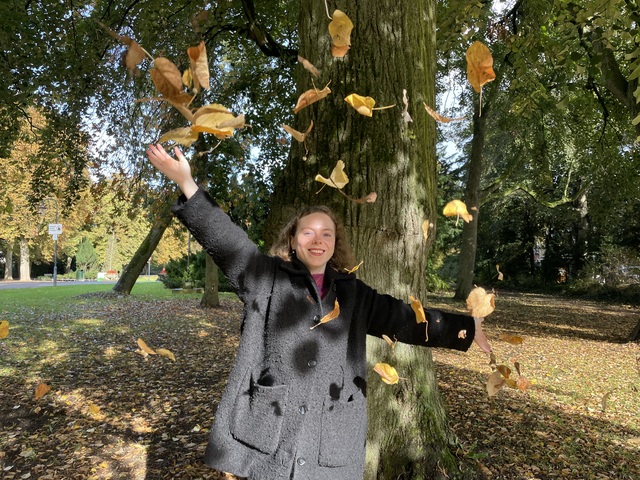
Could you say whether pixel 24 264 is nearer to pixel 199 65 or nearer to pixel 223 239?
pixel 223 239

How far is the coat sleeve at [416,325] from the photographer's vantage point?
220 centimetres

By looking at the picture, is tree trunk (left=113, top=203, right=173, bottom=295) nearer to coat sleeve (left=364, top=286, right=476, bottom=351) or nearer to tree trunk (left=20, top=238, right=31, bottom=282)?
coat sleeve (left=364, top=286, right=476, bottom=351)

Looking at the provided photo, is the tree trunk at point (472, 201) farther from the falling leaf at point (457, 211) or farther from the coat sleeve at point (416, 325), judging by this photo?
the coat sleeve at point (416, 325)

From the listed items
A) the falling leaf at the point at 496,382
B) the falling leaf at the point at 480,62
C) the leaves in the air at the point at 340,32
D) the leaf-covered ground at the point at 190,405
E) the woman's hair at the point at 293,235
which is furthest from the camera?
the leaf-covered ground at the point at 190,405

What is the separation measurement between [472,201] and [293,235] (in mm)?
14778

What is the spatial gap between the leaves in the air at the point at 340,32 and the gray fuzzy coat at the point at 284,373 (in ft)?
3.81

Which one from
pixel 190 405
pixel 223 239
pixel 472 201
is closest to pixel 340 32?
pixel 223 239

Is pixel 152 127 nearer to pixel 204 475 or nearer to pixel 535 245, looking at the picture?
pixel 204 475

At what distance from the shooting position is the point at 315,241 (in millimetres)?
2154

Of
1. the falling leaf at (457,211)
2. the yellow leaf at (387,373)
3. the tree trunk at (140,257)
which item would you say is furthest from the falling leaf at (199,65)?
the tree trunk at (140,257)

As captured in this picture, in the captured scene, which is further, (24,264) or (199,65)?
(24,264)

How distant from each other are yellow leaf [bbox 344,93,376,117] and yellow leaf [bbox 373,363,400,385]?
4.35ft

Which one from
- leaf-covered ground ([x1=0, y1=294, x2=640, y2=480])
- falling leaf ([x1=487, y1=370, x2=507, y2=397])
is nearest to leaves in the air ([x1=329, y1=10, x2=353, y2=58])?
falling leaf ([x1=487, y1=370, x2=507, y2=397])

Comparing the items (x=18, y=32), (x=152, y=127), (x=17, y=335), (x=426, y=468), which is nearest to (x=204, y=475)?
(x=426, y=468)
